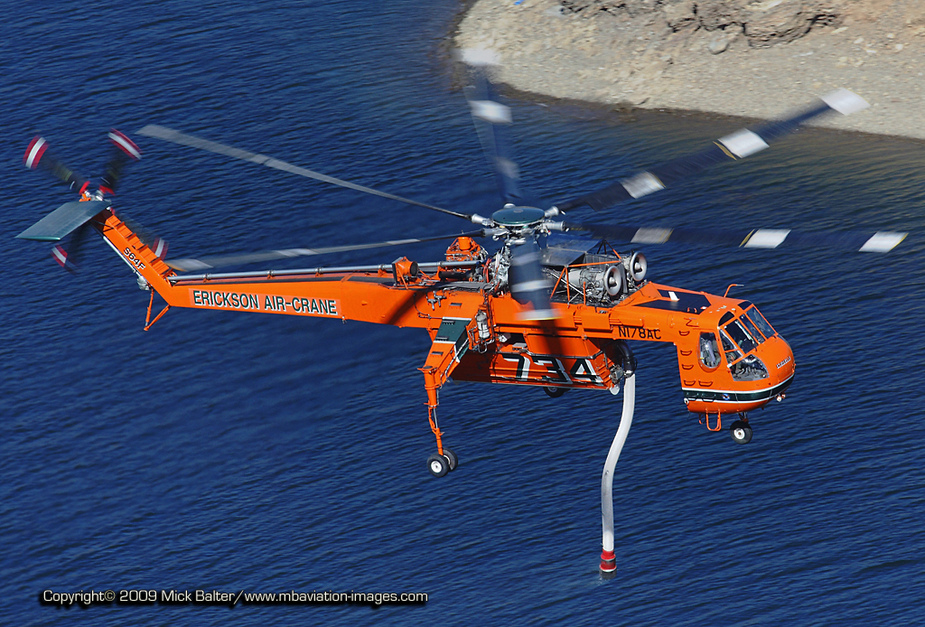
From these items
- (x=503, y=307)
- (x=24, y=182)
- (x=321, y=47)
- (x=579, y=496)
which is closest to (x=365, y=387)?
(x=579, y=496)

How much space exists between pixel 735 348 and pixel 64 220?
1035 inches

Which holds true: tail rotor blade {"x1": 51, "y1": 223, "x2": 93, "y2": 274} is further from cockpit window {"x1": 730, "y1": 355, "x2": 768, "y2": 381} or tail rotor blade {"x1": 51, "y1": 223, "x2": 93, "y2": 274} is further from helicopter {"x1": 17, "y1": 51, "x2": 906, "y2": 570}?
cockpit window {"x1": 730, "y1": 355, "x2": 768, "y2": 381}

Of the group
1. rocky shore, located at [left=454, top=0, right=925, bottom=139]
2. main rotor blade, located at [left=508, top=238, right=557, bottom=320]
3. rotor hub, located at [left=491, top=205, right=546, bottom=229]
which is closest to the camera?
main rotor blade, located at [left=508, top=238, right=557, bottom=320]

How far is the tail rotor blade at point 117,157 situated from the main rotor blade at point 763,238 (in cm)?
2044

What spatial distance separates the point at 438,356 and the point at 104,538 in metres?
20.2

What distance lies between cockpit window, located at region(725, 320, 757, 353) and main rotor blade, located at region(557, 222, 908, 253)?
512cm

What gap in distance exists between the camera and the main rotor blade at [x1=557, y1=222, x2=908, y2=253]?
30.0 m

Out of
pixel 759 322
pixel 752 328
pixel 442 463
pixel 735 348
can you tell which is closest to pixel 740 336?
pixel 735 348

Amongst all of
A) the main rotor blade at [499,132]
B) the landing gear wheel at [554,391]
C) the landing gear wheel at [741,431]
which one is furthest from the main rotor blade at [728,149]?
the landing gear wheel at [554,391]

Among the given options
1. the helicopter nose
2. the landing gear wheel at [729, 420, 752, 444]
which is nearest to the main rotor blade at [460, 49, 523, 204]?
the helicopter nose

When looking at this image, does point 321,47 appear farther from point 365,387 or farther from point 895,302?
point 895,302

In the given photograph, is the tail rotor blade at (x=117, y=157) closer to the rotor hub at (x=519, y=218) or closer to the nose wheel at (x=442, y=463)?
the rotor hub at (x=519, y=218)

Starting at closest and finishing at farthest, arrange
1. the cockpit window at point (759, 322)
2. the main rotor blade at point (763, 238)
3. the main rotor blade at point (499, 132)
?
the main rotor blade at point (763, 238) < the main rotor blade at point (499, 132) < the cockpit window at point (759, 322)

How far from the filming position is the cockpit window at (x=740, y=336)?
36781mm
